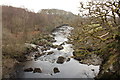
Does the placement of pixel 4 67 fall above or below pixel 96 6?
below

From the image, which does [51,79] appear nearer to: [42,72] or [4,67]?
[42,72]

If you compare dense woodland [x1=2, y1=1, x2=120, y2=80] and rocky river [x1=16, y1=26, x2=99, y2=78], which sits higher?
dense woodland [x1=2, y1=1, x2=120, y2=80]

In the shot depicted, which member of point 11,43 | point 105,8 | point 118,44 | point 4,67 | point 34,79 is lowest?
point 34,79

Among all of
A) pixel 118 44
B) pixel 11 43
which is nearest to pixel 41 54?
pixel 11 43

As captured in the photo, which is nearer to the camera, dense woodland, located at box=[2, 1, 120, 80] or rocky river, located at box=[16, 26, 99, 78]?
dense woodland, located at box=[2, 1, 120, 80]

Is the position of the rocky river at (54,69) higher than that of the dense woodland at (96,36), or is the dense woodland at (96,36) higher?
the dense woodland at (96,36)

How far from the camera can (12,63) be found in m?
13.8

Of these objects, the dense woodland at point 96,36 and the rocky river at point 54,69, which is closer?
the dense woodland at point 96,36

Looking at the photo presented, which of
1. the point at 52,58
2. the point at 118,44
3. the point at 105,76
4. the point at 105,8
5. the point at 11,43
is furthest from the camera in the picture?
the point at 52,58

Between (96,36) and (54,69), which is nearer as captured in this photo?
(96,36)

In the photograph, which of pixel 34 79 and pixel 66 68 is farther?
pixel 66 68

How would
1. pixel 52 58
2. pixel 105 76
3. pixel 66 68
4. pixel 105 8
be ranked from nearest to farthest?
pixel 105 8, pixel 105 76, pixel 66 68, pixel 52 58

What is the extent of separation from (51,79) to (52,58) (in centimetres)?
587

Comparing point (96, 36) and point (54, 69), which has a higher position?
point (96, 36)
